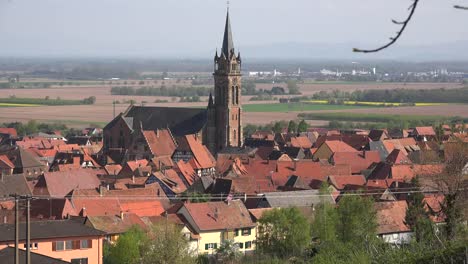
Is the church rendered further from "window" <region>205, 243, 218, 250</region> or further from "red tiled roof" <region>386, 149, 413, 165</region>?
"window" <region>205, 243, 218, 250</region>

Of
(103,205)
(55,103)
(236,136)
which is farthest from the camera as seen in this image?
(55,103)

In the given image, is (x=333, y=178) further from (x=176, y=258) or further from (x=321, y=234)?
(x=176, y=258)

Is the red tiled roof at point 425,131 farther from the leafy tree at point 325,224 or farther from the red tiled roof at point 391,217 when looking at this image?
the leafy tree at point 325,224

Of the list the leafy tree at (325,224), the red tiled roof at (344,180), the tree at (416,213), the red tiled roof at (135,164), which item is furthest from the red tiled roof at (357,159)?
the leafy tree at (325,224)

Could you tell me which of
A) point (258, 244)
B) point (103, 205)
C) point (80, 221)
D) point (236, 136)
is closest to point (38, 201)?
point (103, 205)

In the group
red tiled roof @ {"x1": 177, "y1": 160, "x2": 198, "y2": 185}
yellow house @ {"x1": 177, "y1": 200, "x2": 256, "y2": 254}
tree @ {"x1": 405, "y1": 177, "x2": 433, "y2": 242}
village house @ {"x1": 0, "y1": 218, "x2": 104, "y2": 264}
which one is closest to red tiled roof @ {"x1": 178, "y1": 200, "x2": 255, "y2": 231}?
yellow house @ {"x1": 177, "y1": 200, "x2": 256, "y2": 254}

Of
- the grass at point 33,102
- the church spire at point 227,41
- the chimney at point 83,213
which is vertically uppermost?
the church spire at point 227,41

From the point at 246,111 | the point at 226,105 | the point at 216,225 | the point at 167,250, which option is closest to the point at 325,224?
the point at 216,225
